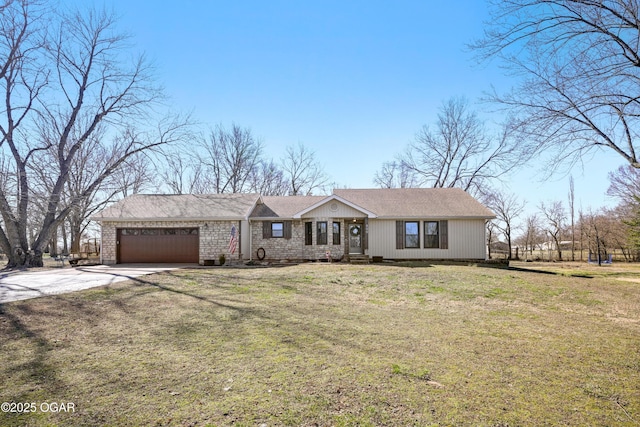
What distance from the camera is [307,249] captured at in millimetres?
19031

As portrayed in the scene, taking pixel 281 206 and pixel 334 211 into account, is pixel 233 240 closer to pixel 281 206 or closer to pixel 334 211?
pixel 281 206

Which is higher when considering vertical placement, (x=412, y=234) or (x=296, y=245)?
(x=412, y=234)

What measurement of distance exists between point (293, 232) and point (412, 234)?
21.2ft

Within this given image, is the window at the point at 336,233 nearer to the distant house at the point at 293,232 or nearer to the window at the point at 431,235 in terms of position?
the distant house at the point at 293,232

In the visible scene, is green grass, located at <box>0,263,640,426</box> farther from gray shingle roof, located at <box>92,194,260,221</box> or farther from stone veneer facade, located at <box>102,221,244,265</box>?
gray shingle roof, located at <box>92,194,260,221</box>

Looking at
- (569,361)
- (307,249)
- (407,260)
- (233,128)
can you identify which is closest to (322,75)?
(307,249)

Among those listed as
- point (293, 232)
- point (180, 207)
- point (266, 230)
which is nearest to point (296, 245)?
point (293, 232)

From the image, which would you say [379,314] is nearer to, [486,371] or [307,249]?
[486,371]

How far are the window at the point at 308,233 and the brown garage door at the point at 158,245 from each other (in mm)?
5744

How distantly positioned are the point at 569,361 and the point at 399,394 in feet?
8.56

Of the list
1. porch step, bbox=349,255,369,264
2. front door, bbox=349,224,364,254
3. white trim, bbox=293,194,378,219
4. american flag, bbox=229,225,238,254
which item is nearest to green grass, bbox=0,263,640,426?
porch step, bbox=349,255,369,264

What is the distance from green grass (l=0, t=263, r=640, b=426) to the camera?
3.20 metres

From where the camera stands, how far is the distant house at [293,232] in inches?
728

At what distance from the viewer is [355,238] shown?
19828 millimetres
